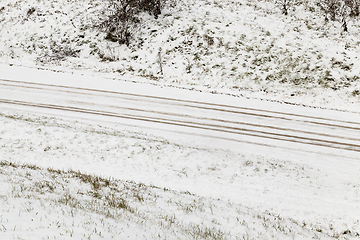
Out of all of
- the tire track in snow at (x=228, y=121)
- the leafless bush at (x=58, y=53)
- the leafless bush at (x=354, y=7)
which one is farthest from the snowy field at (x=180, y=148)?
the leafless bush at (x=354, y=7)

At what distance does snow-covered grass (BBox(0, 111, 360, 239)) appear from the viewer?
7.21 meters

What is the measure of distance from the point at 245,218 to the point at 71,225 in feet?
16.7

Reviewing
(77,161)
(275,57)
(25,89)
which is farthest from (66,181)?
(275,57)

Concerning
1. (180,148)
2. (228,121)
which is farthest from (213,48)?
(180,148)

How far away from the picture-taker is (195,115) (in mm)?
17625

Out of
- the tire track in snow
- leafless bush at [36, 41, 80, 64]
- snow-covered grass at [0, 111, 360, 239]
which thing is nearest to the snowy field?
snow-covered grass at [0, 111, 360, 239]

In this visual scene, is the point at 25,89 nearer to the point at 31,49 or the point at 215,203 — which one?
the point at 31,49

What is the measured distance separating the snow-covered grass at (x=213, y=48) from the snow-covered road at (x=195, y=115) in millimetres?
2069

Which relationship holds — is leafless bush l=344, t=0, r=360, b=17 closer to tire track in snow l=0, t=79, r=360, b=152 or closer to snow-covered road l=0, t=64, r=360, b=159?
snow-covered road l=0, t=64, r=360, b=159

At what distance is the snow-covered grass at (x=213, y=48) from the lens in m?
20.8

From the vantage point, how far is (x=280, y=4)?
28094 millimetres

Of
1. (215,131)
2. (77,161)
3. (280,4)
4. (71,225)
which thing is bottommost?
(77,161)

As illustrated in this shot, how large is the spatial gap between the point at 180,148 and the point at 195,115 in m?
3.64

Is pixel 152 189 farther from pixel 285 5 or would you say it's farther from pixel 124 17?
pixel 285 5
